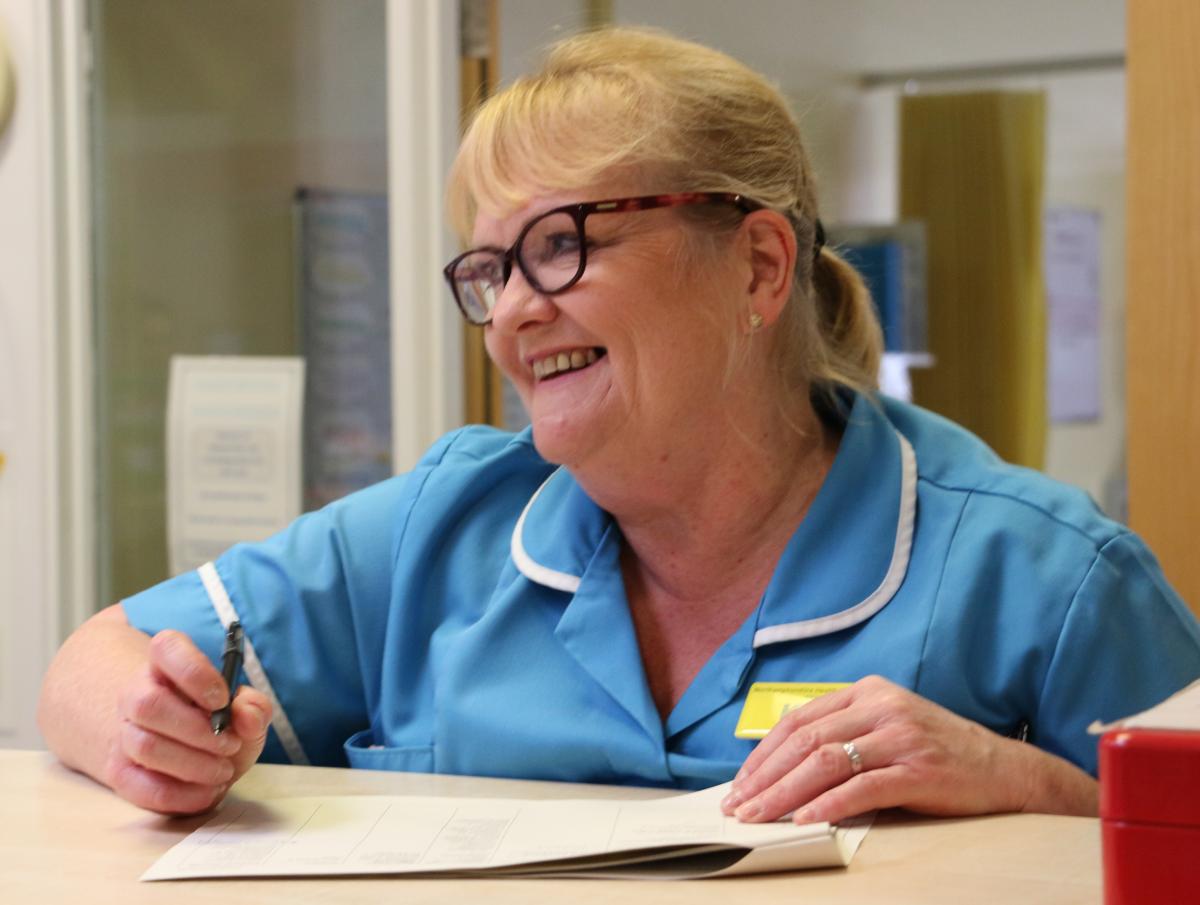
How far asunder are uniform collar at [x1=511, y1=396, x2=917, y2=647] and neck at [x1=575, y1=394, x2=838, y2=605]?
0.06m

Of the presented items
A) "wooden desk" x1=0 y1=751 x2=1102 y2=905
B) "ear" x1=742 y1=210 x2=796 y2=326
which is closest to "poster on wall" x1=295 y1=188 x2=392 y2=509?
"ear" x1=742 y1=210 x2=796 y2=326

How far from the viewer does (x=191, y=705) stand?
3.89 feet

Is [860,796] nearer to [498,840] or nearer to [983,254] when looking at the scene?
[498,840]

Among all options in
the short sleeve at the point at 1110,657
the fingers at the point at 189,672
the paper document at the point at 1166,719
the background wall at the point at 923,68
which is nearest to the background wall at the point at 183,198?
the background wall at the point at 923,68

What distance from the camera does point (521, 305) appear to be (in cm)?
145

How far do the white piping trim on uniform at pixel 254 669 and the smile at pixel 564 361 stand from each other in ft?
1.40

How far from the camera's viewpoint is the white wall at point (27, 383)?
265 centimetres

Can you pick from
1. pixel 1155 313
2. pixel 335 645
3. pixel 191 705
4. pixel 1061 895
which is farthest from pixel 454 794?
pixel 1155 313

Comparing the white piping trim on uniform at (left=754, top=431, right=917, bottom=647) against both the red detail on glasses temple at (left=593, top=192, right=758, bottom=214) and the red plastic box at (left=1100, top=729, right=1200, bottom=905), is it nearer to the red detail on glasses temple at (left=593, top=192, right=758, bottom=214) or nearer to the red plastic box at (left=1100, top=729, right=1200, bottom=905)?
the red detail on glasses temple at (left=593, top=192, right=758, bottom=214)

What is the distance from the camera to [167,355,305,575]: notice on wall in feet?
8.62

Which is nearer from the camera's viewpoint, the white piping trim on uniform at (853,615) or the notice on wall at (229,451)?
→ the white piping trim on uniform at (853,615)

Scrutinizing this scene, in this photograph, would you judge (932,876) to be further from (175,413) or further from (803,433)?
(175,413)

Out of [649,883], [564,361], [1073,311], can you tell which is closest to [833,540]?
[564,361]

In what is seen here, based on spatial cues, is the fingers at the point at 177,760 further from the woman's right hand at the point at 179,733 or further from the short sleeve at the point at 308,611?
the short sleeve at the point at 308,611
